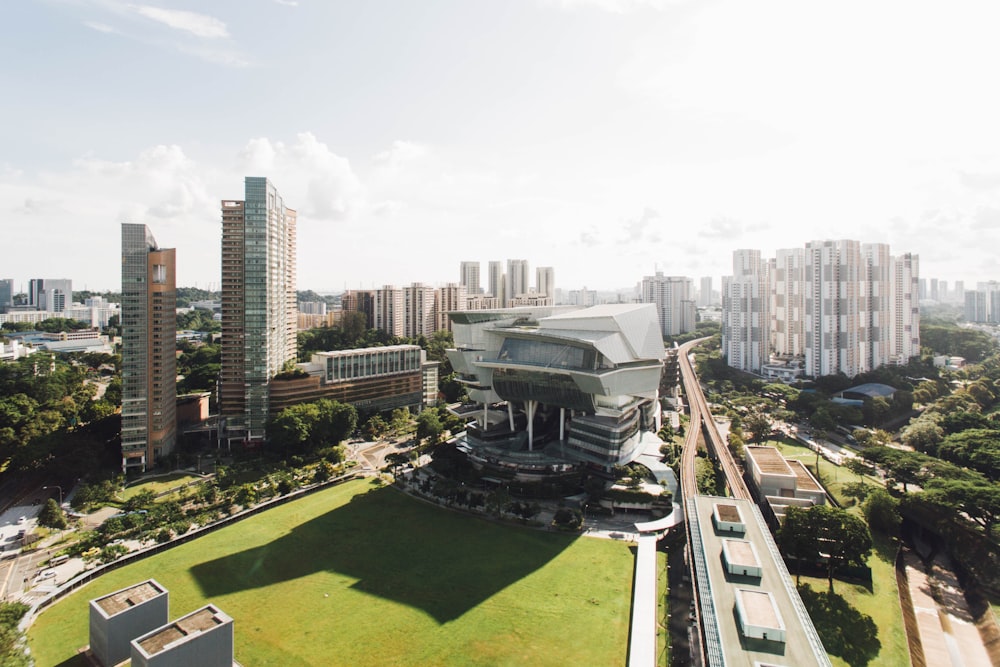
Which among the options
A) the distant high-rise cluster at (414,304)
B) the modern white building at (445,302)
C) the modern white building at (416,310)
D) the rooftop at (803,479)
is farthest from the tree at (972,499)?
the modern white building at (445,302)

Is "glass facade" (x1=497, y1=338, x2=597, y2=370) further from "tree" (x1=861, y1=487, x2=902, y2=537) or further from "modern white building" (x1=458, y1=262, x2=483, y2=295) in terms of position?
"modern white building" (x1=458, y1=262, x2=483, y2=295)

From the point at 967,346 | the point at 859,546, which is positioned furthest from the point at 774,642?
the point at 967,346

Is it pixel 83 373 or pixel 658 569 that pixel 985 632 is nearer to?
pixel 658 569

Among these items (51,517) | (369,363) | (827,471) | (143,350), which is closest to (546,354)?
(369,363)

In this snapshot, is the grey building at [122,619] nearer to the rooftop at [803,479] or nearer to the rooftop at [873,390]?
the rooftop at [803,479]

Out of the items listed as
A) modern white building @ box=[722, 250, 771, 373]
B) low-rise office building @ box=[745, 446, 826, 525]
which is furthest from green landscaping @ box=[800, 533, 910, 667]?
modern white building @ box=[722, 250, 771, 373]

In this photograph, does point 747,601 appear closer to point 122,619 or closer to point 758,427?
point 122,619
